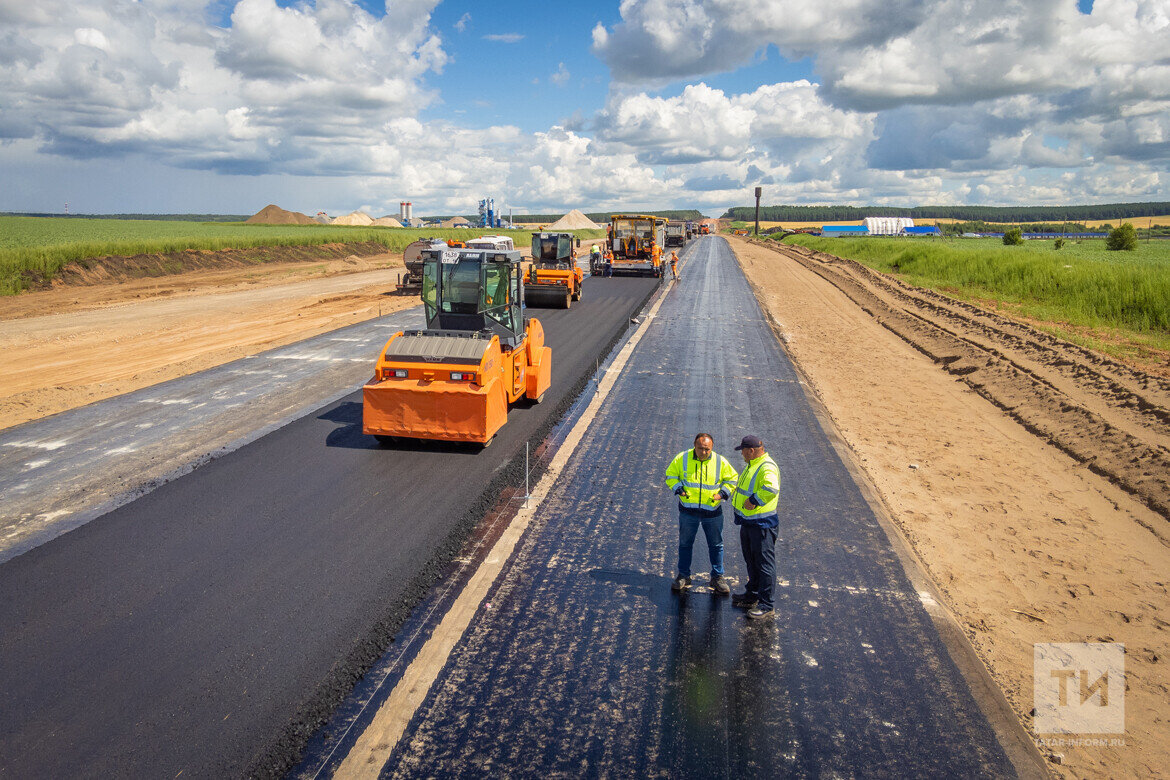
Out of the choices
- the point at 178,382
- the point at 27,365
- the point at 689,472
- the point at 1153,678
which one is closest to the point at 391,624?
the point at 689,472

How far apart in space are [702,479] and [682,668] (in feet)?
4.91

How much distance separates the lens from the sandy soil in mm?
13812

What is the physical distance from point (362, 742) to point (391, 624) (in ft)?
4.13

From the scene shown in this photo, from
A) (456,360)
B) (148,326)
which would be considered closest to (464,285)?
(456,360)

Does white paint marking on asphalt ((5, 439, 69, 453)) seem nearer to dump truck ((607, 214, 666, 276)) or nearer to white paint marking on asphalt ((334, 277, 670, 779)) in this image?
white paint marking on asphalt ((334, 277, 670, 779))

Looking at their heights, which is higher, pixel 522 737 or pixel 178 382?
pixel 178 382

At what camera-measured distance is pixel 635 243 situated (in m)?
36.2

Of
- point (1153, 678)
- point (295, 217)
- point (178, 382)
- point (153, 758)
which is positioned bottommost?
point (1153, 678)

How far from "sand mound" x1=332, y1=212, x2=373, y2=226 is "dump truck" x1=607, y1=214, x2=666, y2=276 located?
3662 inches

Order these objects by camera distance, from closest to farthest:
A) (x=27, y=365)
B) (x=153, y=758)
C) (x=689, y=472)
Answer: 1. (x=153, y=758)
2. (x=689, y=472)
3. (x=27, y=365)

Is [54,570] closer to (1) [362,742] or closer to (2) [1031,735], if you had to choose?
(1) [362,742]

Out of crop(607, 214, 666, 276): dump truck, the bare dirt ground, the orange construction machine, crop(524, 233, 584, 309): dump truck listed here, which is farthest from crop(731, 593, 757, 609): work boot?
crop(607, 214, 666, 276): dump truck

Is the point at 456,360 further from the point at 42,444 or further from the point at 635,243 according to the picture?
the point at 635,243

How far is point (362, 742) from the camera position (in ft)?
14.2
